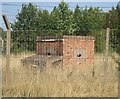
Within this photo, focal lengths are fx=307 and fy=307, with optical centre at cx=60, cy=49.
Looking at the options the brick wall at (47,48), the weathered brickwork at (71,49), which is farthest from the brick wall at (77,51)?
the brick wall at (47,48)

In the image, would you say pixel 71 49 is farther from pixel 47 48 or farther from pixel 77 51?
pixel 47 48

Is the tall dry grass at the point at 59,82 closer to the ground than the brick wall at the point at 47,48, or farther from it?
closer to the ground

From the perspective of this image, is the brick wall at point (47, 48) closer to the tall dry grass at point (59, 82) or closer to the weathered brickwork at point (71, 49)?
the weathered brickwork at point (71, 49)

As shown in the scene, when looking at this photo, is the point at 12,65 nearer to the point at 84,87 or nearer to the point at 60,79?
the point at 60,79

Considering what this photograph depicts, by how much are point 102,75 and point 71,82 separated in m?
0.84

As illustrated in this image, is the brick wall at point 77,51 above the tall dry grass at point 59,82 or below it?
above

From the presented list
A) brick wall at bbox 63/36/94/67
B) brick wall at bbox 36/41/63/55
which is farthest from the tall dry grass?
brick wall at bbox 36/41/63/55

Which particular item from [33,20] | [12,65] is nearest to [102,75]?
[12,65]

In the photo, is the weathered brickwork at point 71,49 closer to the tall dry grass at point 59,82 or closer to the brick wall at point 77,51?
the brick wall at point 77,51

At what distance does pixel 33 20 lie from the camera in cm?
887

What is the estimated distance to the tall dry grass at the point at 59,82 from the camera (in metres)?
6.16

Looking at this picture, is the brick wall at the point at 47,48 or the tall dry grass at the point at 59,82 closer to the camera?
the tall dry grass at the point at 59,82

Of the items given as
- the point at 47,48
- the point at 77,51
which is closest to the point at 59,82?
the point at 47,48

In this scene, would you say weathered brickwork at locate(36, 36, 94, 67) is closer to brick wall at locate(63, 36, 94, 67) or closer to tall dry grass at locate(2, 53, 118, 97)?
brick wall at locate(63, 36, 94, 67)
